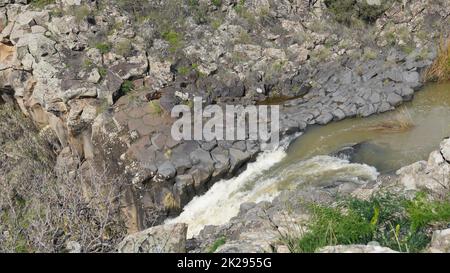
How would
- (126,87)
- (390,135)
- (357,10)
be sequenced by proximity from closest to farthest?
1. (390,135)
2. (126,87)
3. (357,10)

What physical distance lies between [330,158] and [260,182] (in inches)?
58.6

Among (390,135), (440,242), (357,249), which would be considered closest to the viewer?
(357,249)

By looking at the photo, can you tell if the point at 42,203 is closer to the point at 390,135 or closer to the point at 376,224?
the point at 376,224

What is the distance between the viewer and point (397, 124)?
9797 millimetres

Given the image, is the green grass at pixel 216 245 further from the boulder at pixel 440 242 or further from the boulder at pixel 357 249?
the boulder at pixel 440 242

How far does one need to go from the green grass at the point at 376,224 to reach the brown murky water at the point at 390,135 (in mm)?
4327

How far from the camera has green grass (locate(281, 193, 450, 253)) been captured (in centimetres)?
380

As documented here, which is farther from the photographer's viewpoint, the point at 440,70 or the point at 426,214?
the point at 440,70

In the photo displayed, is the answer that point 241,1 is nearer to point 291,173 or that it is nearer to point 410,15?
point 410,15

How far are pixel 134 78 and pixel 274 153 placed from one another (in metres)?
4.15

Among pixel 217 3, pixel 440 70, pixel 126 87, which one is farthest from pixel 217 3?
pixel 440 70

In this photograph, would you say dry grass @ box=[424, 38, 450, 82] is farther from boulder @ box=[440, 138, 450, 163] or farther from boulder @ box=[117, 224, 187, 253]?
boulder @ box=[117, 224, 187, 253]

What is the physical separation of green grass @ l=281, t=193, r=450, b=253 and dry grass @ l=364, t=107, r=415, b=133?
18.3 feet
